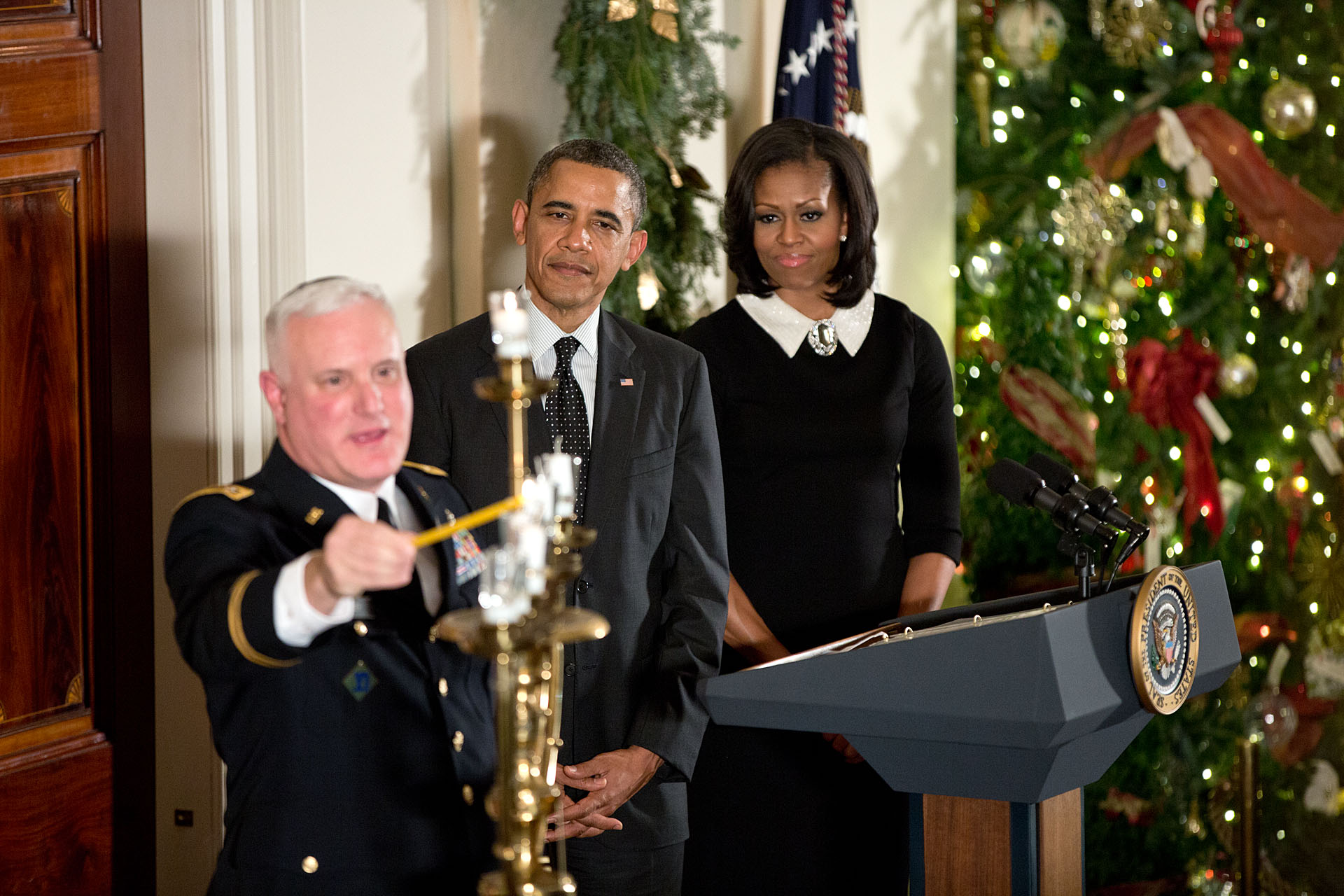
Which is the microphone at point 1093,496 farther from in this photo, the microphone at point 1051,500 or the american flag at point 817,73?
the american flag at point 817,73

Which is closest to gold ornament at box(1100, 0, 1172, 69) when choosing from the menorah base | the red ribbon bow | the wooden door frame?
the red ribbon bow

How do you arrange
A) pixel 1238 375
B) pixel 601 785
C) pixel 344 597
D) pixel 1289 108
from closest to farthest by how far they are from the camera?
pixel 344 597
pixel 601 785
pixel 1289 108
pixel 1238 375

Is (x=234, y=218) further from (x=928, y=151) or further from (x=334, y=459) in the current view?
(x=928, y=151)

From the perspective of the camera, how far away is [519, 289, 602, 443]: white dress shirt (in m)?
2.27

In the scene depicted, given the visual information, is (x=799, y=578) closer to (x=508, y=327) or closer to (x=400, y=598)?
(x=400, y=598)

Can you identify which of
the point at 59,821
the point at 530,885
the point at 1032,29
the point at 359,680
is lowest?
the point at 59,821

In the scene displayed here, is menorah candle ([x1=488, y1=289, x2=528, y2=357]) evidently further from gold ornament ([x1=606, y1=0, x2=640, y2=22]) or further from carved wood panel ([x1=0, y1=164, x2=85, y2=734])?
gold ornament ([x1=606, y1=0, x2=640, y2=22])

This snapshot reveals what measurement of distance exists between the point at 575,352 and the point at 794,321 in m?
0.67

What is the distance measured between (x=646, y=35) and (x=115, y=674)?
73.3 inches

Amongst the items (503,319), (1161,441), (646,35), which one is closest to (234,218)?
(646,35)

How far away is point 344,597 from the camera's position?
133 cm

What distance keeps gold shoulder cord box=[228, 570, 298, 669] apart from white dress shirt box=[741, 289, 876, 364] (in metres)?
1.59

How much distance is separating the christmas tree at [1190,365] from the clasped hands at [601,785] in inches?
87.1

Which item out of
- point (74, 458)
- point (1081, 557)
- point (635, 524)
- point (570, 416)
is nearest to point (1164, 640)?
point (1081, 557)
